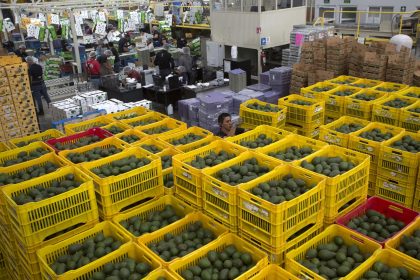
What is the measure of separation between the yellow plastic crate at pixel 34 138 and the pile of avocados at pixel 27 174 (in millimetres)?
1002

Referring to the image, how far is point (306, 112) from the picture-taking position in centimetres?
618

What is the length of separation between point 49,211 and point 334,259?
2433 millimetres

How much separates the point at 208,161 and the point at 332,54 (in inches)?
235

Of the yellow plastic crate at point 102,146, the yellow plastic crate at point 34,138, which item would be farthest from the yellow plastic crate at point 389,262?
the yellow plastic crate at point 34,138

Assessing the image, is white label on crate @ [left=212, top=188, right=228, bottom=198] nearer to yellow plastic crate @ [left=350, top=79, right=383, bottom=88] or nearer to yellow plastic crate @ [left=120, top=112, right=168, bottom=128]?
yellow plastic crate @ [left=120, top=112, right=168, bottom=128]

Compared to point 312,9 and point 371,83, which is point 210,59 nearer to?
point 371,83

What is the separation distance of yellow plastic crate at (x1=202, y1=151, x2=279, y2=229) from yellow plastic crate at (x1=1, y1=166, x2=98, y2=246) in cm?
105

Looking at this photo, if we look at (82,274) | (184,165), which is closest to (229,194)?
(184,165)

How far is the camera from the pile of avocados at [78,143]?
200 inches

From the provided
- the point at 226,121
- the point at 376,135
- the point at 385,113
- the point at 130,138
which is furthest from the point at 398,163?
the point at 130,138

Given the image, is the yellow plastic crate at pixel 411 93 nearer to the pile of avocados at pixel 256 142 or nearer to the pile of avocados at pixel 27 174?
the pile of avocados at pixel 256 142

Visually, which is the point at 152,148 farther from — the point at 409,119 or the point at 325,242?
the point at 409,119

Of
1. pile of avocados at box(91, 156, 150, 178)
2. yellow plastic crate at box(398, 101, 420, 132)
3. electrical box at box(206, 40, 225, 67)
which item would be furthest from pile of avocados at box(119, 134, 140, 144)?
electrical box at box(206, 40, 225, 67)

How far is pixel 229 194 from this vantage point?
352cm
